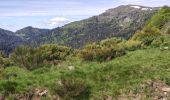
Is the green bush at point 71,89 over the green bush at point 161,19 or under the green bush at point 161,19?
under

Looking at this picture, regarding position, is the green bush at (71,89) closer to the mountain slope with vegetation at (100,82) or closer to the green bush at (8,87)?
the mountain slope with vegetation at (100,82)

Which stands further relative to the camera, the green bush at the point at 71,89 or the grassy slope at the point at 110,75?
the grassy slope at the point at 110,75

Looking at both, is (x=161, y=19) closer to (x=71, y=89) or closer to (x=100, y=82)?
(x=100, y=82)

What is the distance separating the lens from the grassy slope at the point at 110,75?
61.0ft

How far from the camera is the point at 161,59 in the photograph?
2181 cm

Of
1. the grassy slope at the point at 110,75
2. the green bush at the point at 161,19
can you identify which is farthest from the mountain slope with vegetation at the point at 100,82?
the green bush at the point at 161,19

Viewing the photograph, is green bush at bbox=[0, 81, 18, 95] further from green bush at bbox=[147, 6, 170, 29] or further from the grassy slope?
green bush at bbox=[147, 6, 170, 29]

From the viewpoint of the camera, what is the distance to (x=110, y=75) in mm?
19797

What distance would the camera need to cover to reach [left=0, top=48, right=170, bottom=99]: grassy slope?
61.0 feet

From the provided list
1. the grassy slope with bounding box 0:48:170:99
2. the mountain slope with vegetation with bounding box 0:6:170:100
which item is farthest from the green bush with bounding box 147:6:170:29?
the grassy slope with bounding box 0:48:170:99

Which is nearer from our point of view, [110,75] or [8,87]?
[8,87]

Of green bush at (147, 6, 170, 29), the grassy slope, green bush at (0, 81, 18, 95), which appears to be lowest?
green bush at (0, 81, 18, 95)

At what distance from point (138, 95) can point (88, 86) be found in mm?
2603

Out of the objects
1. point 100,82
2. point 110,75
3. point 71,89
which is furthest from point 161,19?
point 71,89
